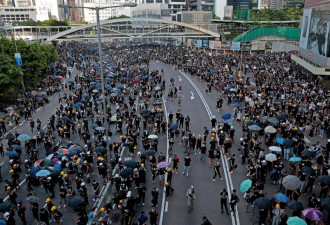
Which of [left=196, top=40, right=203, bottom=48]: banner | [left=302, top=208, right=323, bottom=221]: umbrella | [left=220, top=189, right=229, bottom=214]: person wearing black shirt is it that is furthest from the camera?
[left=196, top=40, right=203, bottom=48]: banner

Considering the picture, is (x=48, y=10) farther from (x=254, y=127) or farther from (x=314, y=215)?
(x=314, y=215)

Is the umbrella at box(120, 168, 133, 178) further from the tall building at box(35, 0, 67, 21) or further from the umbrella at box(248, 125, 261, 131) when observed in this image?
the tall building at box(35, 0, 67, 21)

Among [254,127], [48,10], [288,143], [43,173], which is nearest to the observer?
[43,173]

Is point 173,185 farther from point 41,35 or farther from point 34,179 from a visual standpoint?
point 41,35

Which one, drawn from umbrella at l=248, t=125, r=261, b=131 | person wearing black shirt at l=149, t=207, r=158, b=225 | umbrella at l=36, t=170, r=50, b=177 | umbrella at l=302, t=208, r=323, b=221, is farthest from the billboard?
umbrella at l=36, t=170, r=50, b=177

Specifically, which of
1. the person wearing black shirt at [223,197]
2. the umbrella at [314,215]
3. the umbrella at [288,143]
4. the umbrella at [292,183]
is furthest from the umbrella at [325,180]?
the person wearing black shirt at [223,197]

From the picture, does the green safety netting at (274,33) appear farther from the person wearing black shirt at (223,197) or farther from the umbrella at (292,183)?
the person wearing black shirt at (223,197)

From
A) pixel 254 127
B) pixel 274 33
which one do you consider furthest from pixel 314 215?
pixel 274 33

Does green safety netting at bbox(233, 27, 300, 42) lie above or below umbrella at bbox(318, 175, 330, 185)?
above
